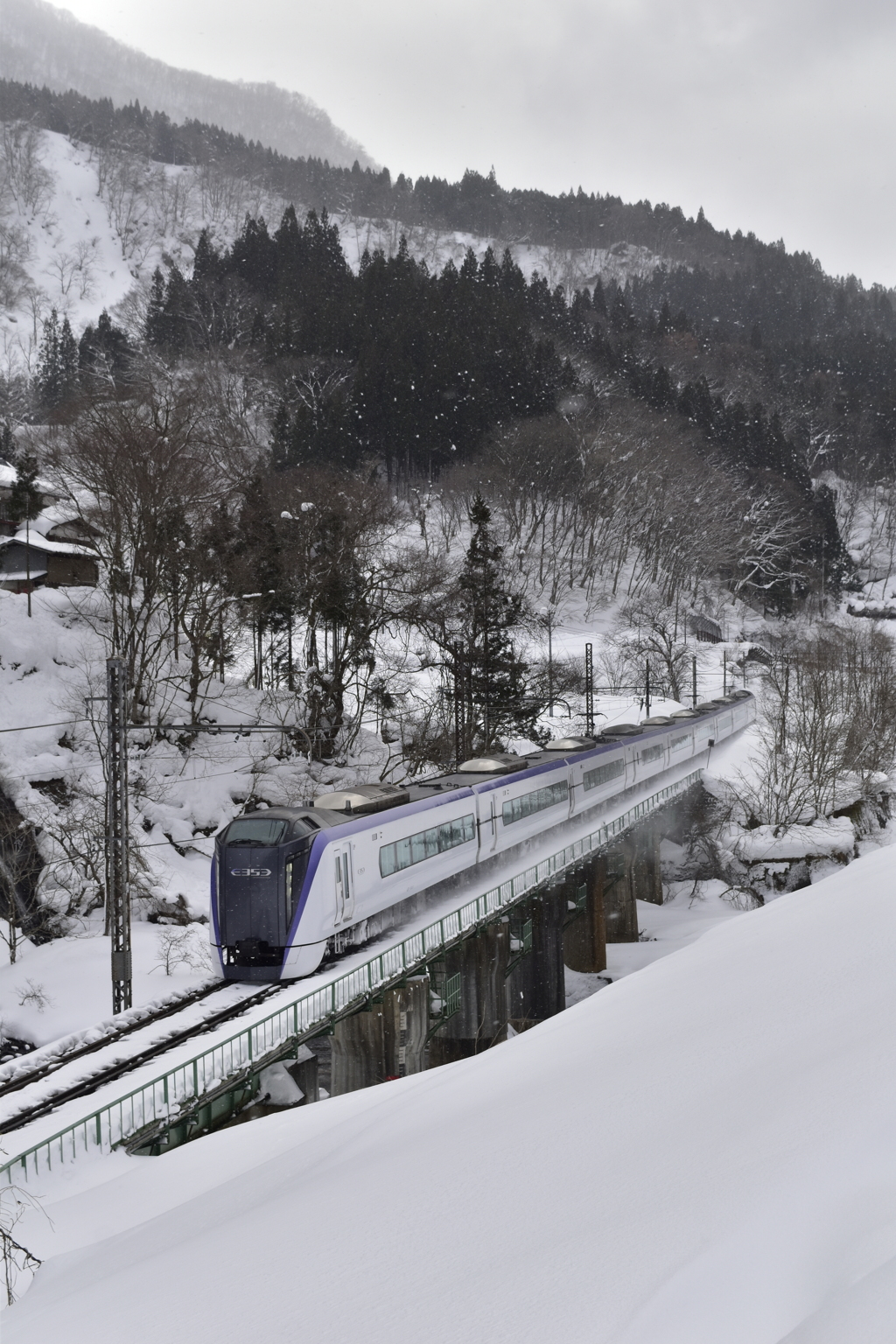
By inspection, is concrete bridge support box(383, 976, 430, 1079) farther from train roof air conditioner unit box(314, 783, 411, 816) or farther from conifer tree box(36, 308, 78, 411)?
conifer tree box(36, 308, 78, 411)

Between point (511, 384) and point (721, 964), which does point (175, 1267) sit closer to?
point (721, 964)

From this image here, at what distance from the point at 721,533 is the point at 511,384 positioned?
69.3 feet

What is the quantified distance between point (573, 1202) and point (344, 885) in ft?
39.6

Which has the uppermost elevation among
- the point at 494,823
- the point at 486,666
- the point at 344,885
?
the point at 344,885

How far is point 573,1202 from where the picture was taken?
6.52 m

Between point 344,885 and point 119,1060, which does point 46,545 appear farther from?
point 119,1060

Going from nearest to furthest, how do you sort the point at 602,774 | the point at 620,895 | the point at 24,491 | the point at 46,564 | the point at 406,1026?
the point at 406,1026 < the point at 602,774 < the point at 620,895 < the point at 24,491 < the point at 46,564

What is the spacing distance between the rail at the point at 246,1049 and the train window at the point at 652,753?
677 inches

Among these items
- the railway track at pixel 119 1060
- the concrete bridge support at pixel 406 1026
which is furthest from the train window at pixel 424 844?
the railway track at pixel 119 1060

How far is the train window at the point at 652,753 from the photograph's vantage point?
3997 centimetres

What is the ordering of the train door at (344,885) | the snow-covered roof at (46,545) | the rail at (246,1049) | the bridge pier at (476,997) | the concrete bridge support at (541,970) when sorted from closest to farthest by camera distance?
the rail at (246,1049) < the train door at (344,885) < the bridge pier at (476,997) < the concrete bridge support at (541,970) < the snow-covered roof at (46,545)

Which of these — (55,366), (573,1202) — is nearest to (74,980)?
(573,1202)

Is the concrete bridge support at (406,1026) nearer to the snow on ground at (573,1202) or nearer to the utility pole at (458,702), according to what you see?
the snow on ground at (573,1202)

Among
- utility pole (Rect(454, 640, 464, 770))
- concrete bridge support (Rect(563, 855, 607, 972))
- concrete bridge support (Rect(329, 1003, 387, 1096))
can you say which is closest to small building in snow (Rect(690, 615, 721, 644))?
utility pole (Rect(454, 640, 464, 770))
